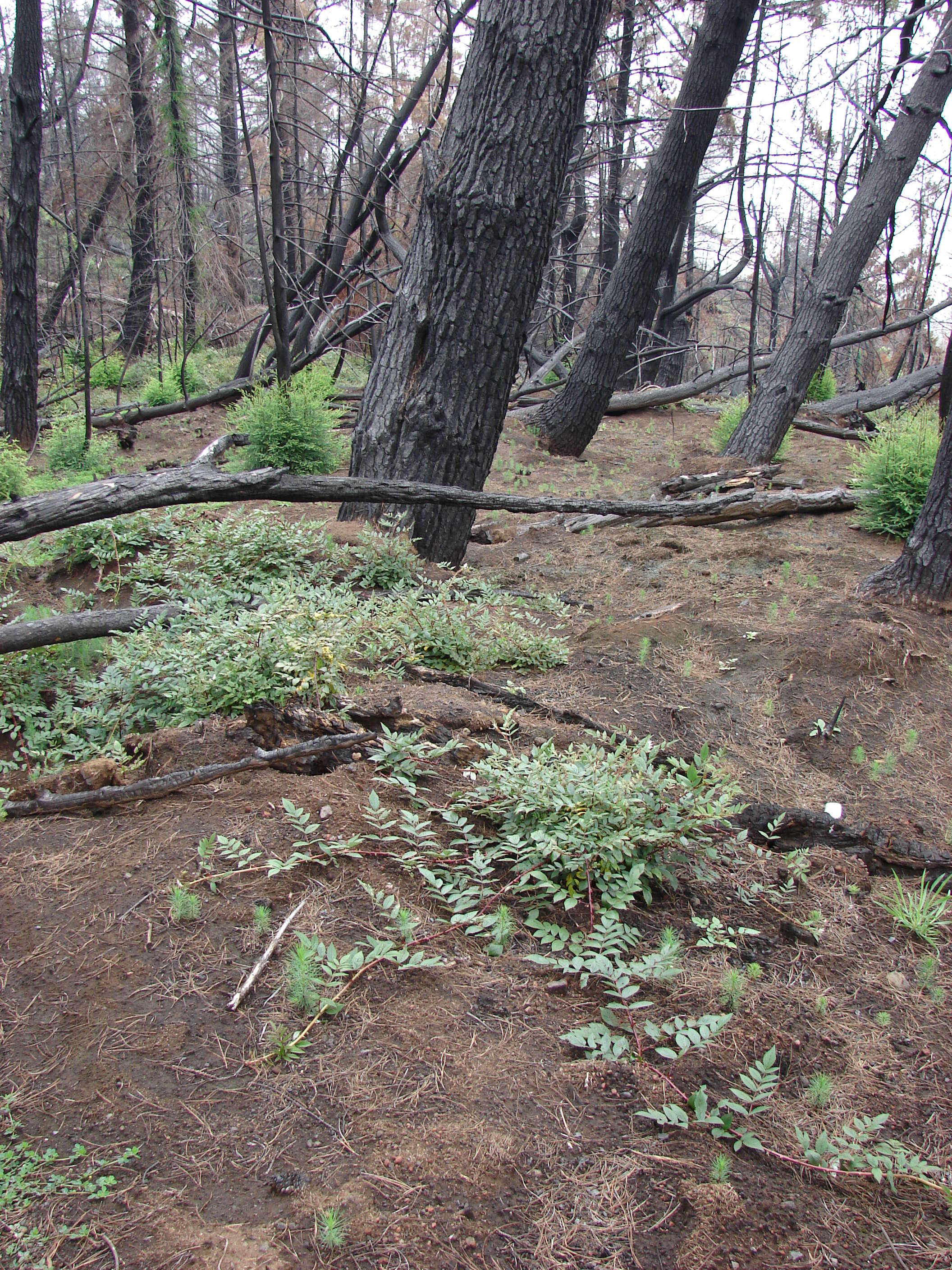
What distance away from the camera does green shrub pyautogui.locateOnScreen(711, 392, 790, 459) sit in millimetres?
10180

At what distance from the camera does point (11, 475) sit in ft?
27.4

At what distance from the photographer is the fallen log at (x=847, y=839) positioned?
311cm

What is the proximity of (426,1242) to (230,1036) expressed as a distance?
0.67 m

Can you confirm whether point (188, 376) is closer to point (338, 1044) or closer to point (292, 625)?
point (292, 625)

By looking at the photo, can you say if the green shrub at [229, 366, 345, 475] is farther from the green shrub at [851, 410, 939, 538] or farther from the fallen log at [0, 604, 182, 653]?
the green shrub at [851, 410, 939, 538]

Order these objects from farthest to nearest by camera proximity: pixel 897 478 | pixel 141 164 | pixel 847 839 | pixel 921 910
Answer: pixel 141 164 < pixel 897 478 < pixel 847 839 < pixel 921 910

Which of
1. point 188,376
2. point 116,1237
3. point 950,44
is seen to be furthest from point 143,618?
point 950,44

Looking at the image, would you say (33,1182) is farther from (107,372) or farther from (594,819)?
(107,372)

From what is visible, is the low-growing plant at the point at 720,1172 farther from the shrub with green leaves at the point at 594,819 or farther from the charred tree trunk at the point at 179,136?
the charred tree trunk at the point at 179,136

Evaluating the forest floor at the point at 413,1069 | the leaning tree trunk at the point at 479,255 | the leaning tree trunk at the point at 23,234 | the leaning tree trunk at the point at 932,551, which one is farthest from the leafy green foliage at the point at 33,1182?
the leaning tree trunk at the point at 23,234

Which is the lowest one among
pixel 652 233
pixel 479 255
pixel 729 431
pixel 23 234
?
pixel 729 431

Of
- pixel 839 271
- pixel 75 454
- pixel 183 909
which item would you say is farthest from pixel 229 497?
pixel 839 271

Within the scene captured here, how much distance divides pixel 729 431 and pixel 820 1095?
9.93 meters

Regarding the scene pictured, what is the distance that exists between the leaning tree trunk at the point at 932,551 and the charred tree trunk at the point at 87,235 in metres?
11.8
